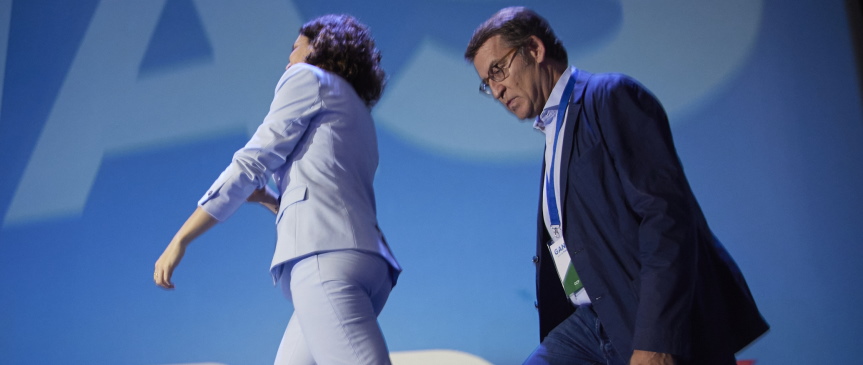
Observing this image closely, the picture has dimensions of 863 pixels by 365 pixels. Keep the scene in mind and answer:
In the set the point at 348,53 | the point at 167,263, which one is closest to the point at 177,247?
the point at 167,263

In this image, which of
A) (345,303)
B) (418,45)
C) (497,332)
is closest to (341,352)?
(345,303)

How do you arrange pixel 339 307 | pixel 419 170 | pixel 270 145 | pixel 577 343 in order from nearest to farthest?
pixel 339 307, pixel 270 145, pixel 577 343, pixel 419 170

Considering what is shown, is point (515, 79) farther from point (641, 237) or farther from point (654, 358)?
point (654, 358)

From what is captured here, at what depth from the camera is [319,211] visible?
1.33 meters

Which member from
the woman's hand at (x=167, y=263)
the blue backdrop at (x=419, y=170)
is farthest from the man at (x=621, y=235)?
the blue backdrop at (x=419, y=170)

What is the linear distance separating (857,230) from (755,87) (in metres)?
0.62

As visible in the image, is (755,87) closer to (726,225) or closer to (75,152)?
(726,225)

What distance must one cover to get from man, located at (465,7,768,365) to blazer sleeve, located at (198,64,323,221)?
44 cm

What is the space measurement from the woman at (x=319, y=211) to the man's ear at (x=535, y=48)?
1.27ft

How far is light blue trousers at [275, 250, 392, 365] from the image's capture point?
123 cm

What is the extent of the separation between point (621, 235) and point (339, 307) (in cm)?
51

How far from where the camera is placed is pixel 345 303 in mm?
Answer: 1254

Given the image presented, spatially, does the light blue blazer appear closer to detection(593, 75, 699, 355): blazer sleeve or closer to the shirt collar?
the shirt collar

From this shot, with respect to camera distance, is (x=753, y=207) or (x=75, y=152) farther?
(x=75, y=152)
